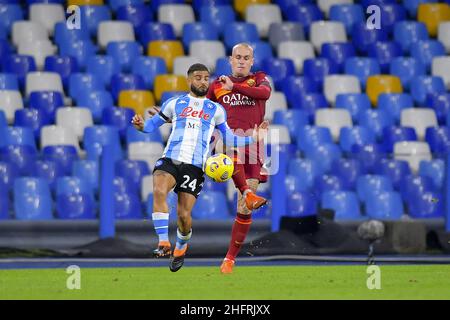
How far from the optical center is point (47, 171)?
1370 cm

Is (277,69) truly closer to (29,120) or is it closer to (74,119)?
(74,119)

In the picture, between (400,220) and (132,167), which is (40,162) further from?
(400,220)

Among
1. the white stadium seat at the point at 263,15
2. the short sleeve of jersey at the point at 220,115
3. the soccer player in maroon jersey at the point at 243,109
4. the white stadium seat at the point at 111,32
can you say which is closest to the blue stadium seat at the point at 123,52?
the white stadium seat at the point at 111,32

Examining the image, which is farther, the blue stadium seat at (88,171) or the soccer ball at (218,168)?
the blue stadium seat at (88,171)

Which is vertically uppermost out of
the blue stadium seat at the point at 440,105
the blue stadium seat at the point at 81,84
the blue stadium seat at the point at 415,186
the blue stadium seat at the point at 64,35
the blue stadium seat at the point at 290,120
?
the blue stadium seat at the point at 64,35

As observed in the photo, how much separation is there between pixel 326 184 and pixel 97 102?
3237mm

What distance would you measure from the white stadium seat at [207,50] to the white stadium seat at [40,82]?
6.44 feet

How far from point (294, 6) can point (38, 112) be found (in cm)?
438

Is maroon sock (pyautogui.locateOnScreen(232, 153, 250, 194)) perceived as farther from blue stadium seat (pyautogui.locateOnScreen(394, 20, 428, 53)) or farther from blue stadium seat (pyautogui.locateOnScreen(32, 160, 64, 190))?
blue stadium seat (pyautogui.locateOnScreen(394, 20, 428, 53))

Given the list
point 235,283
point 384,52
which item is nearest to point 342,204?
point 384,52

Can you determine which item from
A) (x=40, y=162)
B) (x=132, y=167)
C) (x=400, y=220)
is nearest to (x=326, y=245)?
(x=400, y=220)

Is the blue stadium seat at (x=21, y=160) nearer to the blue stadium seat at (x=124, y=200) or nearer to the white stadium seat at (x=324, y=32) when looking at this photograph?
the blue stadium seat at (x=124, y=200)

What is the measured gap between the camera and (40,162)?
1368 cm

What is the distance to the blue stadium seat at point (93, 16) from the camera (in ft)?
54.7
